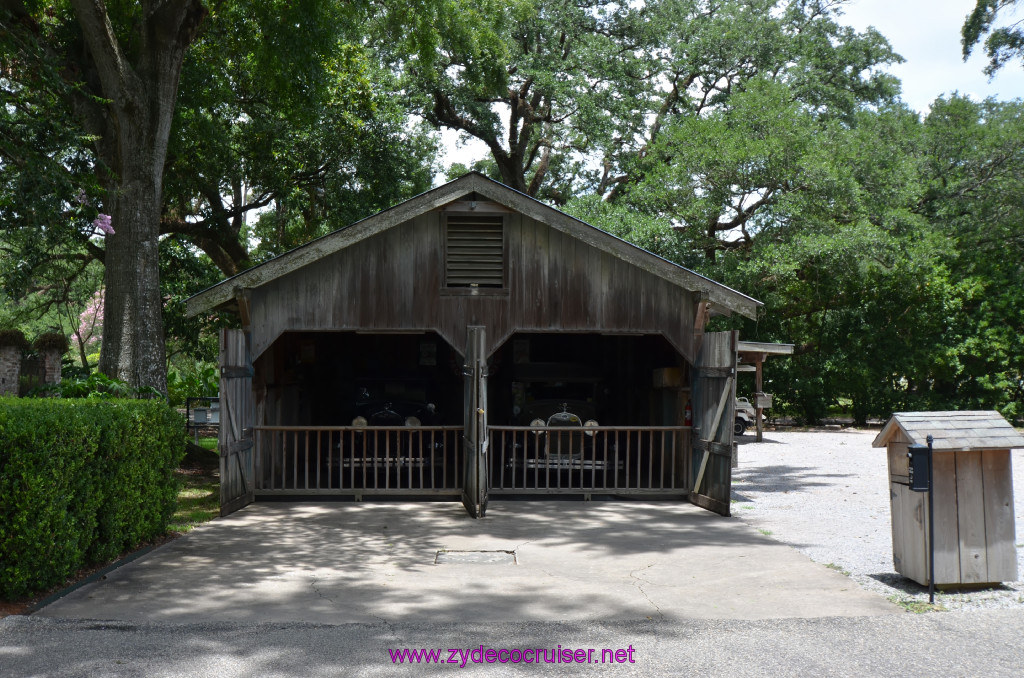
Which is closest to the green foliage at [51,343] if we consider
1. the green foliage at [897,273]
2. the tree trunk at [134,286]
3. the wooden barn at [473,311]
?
the tree trunk at [134,286]

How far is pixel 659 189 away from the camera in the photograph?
2611cm

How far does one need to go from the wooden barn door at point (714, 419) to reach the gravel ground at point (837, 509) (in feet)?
1.83

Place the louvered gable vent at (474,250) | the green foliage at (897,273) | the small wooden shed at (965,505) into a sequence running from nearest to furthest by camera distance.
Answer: the small wooden shed at (965,505), the louvered gable vent at (474,250), the green foliage at (897,273)

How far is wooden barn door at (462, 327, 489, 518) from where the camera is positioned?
11.6 meters

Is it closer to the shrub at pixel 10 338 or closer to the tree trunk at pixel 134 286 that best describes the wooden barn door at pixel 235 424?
the tree trunk at pixel 134 286

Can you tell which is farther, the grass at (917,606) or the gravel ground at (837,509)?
the gravel ground at (837,509)

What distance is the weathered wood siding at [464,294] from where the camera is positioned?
12.8 metres

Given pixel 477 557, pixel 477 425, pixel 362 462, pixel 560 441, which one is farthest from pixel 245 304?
pixel 477 557

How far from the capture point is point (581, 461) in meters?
13.0

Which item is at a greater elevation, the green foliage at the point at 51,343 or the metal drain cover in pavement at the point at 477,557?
the green foliage at the point at 51,343

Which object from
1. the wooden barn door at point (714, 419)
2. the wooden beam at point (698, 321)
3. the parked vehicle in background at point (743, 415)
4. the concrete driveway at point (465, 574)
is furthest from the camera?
the parked vehicle in background at point (743, 415)

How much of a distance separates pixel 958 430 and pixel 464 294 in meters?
7.21

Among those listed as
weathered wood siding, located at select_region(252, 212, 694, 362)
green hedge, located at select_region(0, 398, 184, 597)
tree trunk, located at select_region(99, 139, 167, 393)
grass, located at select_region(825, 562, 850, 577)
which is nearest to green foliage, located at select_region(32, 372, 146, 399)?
green hedge, located at select_region(0, 398, 184, 597)

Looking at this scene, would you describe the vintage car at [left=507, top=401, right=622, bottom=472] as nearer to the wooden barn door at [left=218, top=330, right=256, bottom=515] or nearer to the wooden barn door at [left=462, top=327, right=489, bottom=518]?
the wooden barn door at [left=462, top=327, right=489, bottom=518]
